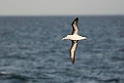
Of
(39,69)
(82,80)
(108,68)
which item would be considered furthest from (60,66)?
(82,80)

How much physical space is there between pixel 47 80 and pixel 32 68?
12.0 metres

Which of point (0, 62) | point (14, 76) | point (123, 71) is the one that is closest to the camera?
point (14, 76)

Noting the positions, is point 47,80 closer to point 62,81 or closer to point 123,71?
point 62,81

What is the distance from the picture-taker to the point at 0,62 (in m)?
73.9

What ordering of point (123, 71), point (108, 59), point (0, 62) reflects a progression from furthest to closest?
point (108, 59)
point (0, 62)
point (123, 71)

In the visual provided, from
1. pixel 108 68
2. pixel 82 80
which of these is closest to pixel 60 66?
pixel 108 68

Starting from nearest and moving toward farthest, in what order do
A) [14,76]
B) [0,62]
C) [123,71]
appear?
1. [14,76]
2. [123,71]
3. [0,62]

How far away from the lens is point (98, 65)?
235 feet

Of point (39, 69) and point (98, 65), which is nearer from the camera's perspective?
point (39, 69)

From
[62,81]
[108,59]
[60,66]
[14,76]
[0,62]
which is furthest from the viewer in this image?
[108,59]

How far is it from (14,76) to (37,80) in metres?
5.32

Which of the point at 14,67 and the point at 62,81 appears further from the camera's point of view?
the point at 14,67

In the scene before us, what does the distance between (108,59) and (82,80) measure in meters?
27.4

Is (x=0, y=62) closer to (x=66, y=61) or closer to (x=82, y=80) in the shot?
(x=66, y=61)
